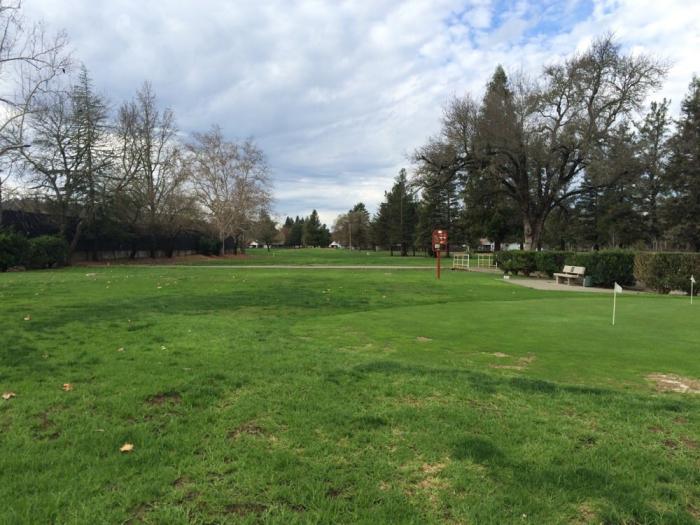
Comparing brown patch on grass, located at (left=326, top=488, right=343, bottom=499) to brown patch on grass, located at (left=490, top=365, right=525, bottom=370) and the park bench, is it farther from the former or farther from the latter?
the park bench

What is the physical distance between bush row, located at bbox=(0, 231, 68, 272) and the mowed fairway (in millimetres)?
21898

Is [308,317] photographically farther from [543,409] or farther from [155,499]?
[155,499]

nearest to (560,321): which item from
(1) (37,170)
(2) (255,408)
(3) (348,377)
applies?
(3) (348,377)

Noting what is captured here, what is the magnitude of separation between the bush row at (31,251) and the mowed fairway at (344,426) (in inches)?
862

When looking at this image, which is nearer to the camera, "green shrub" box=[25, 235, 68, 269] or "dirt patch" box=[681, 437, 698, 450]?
"dirt patch" box=[681, 437, 698, 450]

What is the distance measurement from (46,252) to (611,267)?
32.8 metres

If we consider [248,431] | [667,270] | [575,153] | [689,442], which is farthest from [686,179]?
[248,431]

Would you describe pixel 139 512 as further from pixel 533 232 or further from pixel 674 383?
pixel 533 232

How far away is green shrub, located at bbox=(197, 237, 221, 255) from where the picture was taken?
60.0 metres

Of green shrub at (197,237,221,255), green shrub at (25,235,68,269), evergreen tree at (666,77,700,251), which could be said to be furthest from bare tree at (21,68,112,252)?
evergreen tree at (666,77,700,251)

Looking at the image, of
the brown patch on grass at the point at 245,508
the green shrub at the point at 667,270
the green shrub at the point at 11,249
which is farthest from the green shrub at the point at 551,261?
the green shrub at the point at 11,249

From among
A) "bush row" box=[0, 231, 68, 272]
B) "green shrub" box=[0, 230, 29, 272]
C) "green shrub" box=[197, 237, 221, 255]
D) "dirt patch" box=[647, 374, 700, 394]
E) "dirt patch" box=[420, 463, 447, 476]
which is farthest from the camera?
"green shrub" box=[197, 237, 221, 255]

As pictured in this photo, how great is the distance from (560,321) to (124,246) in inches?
1685

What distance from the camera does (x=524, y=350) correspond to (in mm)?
7336
